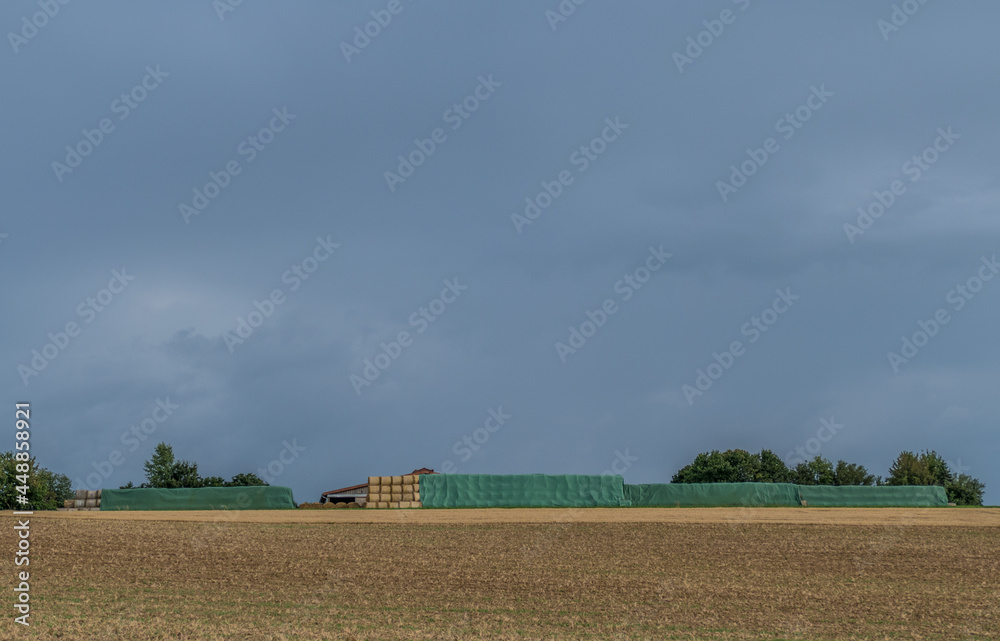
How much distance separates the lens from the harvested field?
18.8m

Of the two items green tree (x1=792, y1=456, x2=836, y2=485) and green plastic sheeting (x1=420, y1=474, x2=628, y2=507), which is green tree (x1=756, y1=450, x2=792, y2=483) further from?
green plastic sheeting (x1=420, y1=474, x2=628, y2=507)

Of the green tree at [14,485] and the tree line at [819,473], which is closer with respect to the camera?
the green tree at [14,485]

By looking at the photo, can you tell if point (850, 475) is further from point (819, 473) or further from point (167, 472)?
point (167, 472)

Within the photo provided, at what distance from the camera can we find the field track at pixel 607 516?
4769 centimetres

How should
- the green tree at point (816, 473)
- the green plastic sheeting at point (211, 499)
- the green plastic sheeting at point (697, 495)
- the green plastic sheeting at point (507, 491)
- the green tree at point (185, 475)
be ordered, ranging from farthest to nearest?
the green tree at point (816, 473) < the green tree at point (185, 475) < the green plastic sheeting at point (697, 495) < the green plastic sheeting at point (211, 499) < the green plastic sheeting at point (507, 491)

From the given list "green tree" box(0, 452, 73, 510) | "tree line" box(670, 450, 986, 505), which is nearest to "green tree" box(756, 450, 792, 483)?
"tree line" box(670, 450, 986, 505)

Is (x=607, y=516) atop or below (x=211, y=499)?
below

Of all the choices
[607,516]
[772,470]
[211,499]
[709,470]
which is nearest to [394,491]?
[211,499]

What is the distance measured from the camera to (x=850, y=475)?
110 meters

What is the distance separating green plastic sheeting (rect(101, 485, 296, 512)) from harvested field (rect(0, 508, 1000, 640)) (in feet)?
62.5

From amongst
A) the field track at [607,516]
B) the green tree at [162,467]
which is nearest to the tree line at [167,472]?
the green tree at [162,467]

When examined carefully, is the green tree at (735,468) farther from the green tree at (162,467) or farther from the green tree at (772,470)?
the green tree at (162,467)

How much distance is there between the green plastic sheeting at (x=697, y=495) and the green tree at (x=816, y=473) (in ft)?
173

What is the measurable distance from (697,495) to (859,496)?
45.7 ft
